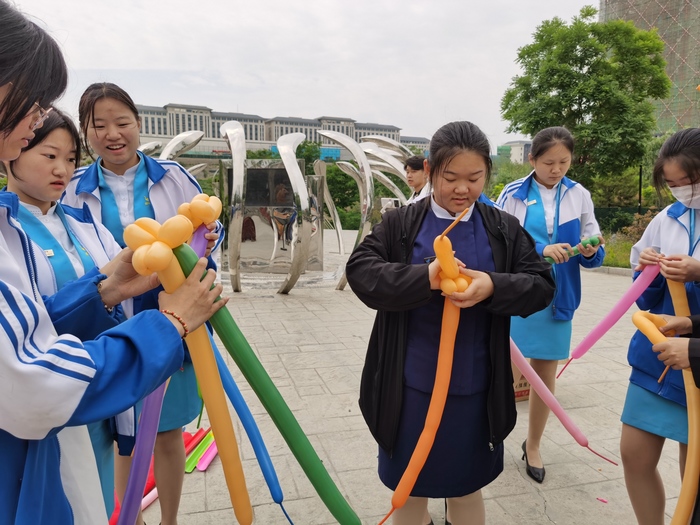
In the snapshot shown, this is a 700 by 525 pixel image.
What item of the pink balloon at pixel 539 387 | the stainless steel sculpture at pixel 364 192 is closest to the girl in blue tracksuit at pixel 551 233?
the pink balloon at pixel 539 387

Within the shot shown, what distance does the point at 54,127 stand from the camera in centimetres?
171

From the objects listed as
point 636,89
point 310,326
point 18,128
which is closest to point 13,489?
point 18,128

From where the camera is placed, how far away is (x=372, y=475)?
3.00 metres

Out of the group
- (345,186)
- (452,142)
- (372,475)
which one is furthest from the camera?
(345,186)

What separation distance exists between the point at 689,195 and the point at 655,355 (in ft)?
2.13

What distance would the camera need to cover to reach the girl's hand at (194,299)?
46.9 inches

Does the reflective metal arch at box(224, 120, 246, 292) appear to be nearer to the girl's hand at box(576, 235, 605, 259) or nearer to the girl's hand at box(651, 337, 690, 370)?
the girl's hand at box(576, 235, 605, 259)

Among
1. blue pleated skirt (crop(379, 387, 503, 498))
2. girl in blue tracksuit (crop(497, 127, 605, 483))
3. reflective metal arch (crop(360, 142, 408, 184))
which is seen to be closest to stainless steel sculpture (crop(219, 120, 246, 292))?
reflective metal arch (crop(360, 142, 408, 184))

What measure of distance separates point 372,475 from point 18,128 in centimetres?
259

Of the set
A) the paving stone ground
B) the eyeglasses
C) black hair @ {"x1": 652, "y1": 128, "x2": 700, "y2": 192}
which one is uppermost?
black hair @ {"x1": 652, "y1": 128, "x2": 700, "y2": 192}

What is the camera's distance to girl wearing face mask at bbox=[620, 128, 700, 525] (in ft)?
6.57

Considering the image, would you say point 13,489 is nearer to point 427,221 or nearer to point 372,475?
point 427,221

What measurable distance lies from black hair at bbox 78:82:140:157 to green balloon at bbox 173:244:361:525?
4.28 ft

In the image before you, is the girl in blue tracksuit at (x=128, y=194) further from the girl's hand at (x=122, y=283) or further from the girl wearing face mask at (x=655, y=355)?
the girl wearing face mask at (x=655, y=355)
